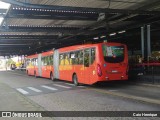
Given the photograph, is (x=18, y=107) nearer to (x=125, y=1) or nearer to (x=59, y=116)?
(x=59, y=116)

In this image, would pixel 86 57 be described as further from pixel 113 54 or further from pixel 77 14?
pixel 77 14

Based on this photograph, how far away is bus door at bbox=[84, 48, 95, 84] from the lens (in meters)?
18.6

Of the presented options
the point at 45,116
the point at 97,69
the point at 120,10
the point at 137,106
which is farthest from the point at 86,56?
the point at 45,116

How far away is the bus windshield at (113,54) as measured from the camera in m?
18.4

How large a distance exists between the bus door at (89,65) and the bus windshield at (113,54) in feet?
2.48

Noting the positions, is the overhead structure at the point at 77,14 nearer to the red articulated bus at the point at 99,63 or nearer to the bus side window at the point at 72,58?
the red articulated bus at the point at 99,63

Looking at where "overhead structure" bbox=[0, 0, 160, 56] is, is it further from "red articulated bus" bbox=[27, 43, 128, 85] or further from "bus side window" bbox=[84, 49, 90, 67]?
"bus side window" bbox=[84, 49, 90, 67]

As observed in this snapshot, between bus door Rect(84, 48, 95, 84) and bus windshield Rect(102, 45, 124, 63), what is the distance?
76 centimetres

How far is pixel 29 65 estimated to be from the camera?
40.8 meters

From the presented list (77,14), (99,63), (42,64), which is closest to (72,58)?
(77,14)

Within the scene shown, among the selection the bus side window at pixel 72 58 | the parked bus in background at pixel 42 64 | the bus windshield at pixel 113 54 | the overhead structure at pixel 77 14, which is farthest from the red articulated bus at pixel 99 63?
the parked bus in background at pixel 42 64

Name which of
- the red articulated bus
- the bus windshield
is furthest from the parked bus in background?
the bus windshield

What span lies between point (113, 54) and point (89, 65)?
157 centimetres

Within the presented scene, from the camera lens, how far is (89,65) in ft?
62.0
